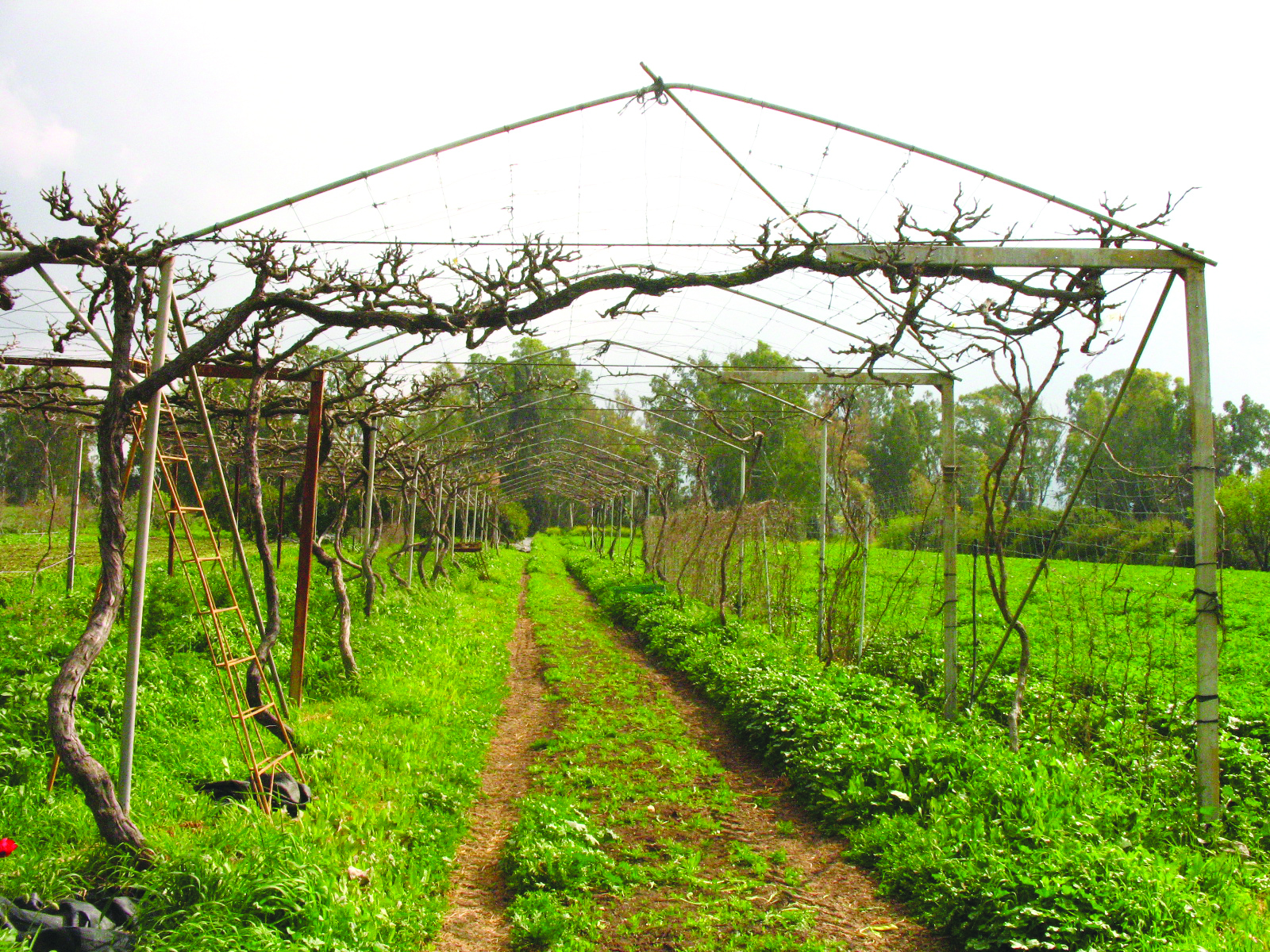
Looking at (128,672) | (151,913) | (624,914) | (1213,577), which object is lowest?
(624,914)

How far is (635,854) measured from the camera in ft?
16.8

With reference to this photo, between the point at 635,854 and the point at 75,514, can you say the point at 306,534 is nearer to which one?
the point at 635,854

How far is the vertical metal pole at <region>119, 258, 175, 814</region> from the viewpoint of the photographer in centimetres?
430

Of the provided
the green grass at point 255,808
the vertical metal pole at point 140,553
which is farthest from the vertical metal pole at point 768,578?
the vertical metal pole at point 140,553

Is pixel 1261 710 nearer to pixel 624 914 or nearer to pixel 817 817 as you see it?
pixel 817 817

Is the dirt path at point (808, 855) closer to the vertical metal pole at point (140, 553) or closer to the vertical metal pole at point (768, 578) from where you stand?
the vertical metal pole at point (140, 553)

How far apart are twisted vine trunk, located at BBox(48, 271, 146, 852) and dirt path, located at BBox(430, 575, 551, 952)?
1.56 metres

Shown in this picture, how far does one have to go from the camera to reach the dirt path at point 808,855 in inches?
165

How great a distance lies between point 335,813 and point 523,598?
52.5 ft

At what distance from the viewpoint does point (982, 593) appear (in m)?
17.4

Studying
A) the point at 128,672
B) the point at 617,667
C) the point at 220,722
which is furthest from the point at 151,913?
the point at 617,667

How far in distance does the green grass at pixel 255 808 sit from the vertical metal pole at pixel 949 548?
421cm

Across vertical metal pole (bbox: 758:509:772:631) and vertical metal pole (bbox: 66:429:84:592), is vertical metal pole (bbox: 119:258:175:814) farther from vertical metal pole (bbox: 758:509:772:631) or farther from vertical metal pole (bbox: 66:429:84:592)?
vertical metal pole (bbox: 758:509:772:631)

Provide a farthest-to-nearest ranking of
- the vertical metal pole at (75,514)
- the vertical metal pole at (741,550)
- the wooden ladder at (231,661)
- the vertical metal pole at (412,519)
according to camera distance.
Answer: the vertical metal pole at (412,519) → the vertical metal pole at (741,550) → the vertical metal pole at (75,514) → the wooden ladder at (231,661)
